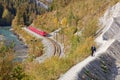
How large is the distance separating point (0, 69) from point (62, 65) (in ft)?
50.1

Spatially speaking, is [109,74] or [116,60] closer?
[109,74]

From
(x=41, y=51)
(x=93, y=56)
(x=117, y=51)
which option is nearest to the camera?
(x=93, y=56)

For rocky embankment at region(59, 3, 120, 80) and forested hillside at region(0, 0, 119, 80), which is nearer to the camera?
forested hillside at region(0, 0, 119, 80)

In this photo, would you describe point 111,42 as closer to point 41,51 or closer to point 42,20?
point 41,51

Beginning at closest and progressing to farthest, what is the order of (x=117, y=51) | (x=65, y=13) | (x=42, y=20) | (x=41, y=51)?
(x=117, y=51)
(x=41, y=51)
(x=65, y=13)
(x=42, y=20)

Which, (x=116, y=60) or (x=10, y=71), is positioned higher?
(x=10, y=71)

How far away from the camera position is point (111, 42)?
2194 inches

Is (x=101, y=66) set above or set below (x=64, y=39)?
above

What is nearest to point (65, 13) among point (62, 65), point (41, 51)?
point (41, 51)

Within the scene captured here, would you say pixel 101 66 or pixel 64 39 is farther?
pixel 64 39

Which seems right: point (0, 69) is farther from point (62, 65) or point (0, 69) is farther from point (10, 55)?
point (62, 65)

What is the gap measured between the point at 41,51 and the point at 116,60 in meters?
52.4

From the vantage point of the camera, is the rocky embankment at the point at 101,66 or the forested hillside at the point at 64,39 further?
the rocky embankment at the point at 101,66

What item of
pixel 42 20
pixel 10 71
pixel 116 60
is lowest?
pixel 42 20
